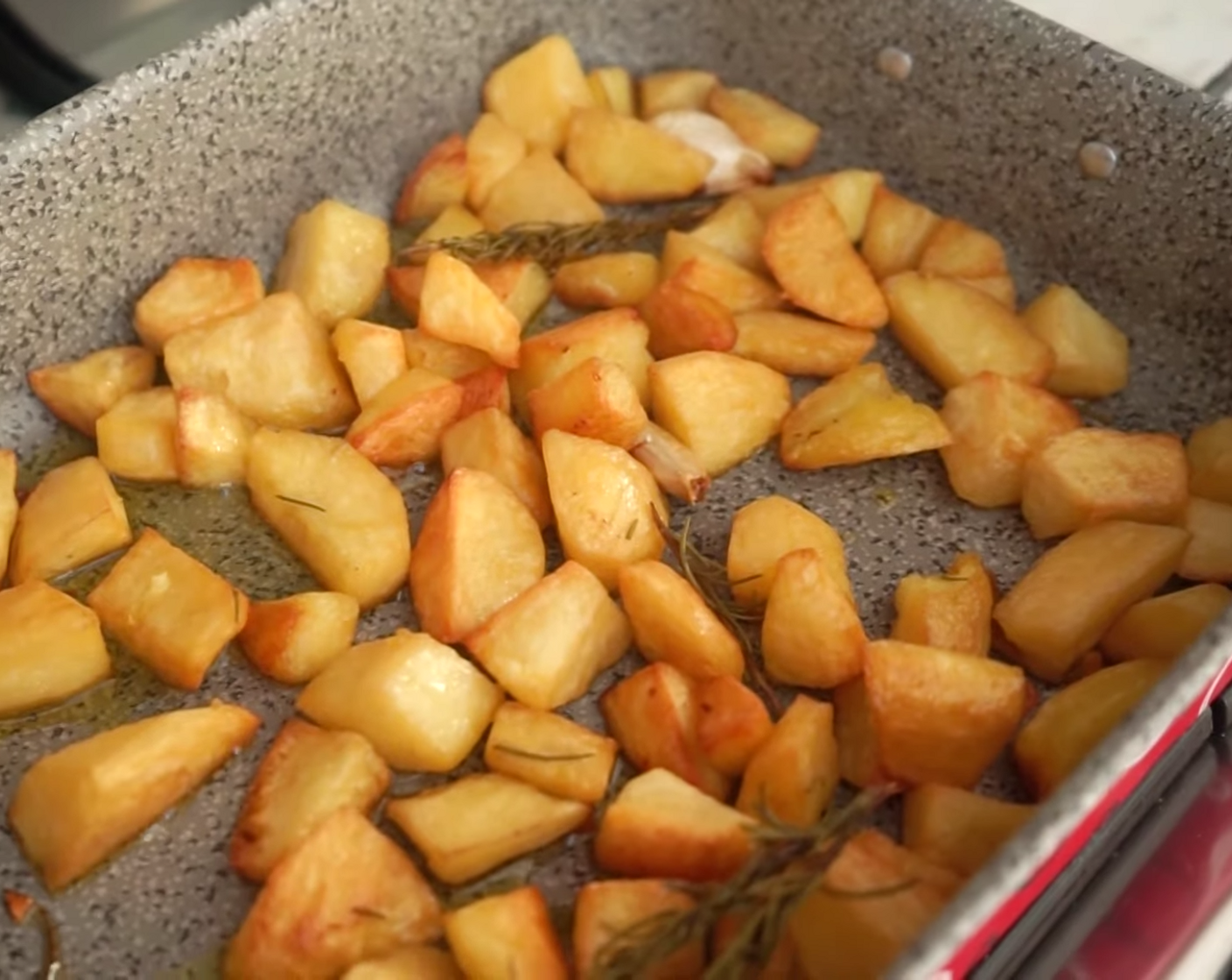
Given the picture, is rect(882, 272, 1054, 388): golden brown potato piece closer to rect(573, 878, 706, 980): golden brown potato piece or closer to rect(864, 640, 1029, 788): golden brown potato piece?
rect(864, 640, 1029, 788): golden brown potato piece

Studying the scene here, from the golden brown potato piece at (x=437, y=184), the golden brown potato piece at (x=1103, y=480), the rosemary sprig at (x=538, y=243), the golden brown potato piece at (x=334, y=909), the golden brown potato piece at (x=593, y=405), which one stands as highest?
the golden brown potato piece at (x=437, y=184)

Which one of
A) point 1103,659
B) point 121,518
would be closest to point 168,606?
point 121,518

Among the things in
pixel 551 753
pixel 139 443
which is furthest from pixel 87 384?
pixel 551 753

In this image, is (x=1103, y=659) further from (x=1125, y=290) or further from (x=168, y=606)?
(x=168, y=606)

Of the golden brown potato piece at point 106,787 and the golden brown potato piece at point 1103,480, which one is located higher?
the golden brown potato piece at point 1103,480

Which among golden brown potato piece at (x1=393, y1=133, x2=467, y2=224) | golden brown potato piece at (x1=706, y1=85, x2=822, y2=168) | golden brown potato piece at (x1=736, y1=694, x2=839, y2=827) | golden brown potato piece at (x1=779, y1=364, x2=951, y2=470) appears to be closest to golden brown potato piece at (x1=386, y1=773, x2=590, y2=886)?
golden brown potato piece at (x1=736, y1=694, x2=839, y2=827)

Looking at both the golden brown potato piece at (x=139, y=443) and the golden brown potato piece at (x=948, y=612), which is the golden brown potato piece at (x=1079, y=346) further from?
the golden brown potato piece at (x=139, y=443)

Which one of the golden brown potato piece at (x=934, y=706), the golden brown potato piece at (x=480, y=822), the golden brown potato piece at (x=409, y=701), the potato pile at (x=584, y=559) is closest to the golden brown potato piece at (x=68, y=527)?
the potato pile at (x=584, y=559)
